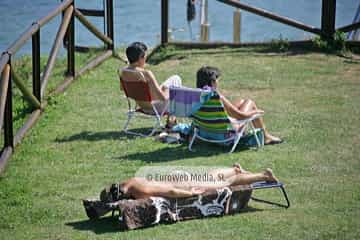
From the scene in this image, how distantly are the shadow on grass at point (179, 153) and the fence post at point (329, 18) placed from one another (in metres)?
4.80

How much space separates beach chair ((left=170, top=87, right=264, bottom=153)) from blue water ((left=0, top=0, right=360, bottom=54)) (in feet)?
26.0

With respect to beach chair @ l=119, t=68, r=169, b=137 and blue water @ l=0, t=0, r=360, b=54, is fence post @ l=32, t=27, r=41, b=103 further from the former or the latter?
blue water @ l=0, t=0, r=360, b=54

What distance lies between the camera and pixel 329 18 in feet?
47.9

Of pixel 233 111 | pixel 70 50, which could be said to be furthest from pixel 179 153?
pixel 70 50

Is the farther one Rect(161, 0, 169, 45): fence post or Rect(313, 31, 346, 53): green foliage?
Rect(161, 0, 169, 45): fence post

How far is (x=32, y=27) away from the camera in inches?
452

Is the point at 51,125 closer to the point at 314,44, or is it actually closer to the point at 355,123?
the point at 355,123

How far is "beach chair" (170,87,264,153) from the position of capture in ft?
32.8

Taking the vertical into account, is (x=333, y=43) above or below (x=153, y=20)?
above

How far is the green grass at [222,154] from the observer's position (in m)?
7.99

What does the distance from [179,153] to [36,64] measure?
2.43m

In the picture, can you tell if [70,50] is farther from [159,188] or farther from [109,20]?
[159,188]

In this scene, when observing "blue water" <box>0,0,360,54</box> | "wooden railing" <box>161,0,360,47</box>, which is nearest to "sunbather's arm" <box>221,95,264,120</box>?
"wooden railing" <box>161,0,360,47</box>

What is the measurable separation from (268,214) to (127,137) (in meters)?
3.03
